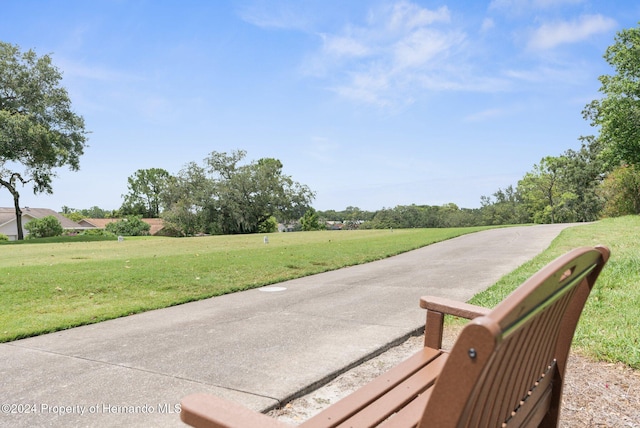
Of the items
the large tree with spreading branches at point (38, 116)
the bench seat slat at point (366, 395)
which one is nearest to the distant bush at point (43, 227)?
the large tree with spreading branches at point (38, 116)

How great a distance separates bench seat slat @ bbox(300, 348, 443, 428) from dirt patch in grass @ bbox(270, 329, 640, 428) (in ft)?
2.79

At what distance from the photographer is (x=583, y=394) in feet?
9.61

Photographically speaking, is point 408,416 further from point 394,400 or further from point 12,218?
point 12,218

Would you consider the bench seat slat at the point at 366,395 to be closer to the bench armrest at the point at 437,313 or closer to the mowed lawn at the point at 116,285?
the bench armrest at the point at 437,313

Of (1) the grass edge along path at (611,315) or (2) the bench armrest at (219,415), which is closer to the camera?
(2) the bench armrest at (219,415)

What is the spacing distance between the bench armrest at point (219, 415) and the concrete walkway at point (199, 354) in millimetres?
1504

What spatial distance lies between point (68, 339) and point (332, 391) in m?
3.20

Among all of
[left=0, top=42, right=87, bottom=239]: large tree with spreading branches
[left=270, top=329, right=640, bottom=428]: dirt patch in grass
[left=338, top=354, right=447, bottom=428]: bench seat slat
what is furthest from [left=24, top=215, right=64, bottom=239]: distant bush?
[left=338, top=354, right=447, bottom=428]: bench seat slat

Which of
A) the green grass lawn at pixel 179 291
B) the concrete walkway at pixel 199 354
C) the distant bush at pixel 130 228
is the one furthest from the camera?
the distant bush at pixel 130 228

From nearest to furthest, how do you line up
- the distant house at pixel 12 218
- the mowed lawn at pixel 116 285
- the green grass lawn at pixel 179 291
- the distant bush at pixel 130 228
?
1. the green grass lawn at pixel 179 291
2. the mowed lawn at pixel 116 285
3. the distant bush at pixel 130 228
4. the distant house at pixel 12 218

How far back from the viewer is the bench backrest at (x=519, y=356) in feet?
2.86

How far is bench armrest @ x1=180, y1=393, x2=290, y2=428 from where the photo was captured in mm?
1164

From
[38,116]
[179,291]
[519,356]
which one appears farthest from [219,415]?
[38,116]

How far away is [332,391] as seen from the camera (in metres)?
3.00
